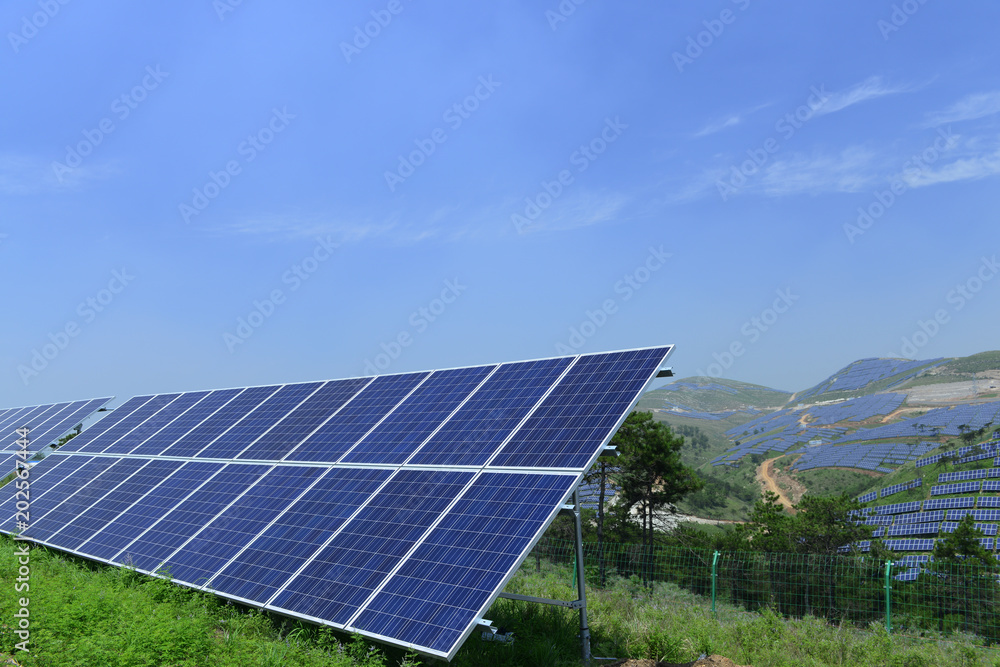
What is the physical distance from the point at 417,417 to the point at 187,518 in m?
5.81

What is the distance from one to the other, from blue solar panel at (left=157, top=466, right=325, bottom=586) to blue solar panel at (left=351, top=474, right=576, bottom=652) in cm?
447

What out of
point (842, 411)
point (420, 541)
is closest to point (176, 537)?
point (420, 541)

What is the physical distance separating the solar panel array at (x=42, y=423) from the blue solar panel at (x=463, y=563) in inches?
925

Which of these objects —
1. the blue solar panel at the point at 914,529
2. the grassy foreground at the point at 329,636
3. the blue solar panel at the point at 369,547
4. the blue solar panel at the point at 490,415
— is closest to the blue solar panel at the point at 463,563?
the blue solar panel at the point at 369,547

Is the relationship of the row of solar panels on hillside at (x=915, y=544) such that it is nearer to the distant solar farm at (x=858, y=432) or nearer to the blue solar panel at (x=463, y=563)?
the distant solar farm at (x=858, y=432)

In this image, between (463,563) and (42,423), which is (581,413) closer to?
(463,563)

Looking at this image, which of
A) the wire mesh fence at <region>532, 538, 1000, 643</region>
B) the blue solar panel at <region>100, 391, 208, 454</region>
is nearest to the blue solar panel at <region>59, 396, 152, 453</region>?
the blue solar panel at <region>100, 391, 208, 454</region>

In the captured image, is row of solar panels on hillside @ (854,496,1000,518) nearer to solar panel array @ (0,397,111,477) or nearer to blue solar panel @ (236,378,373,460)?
blue solar panel @ (236,378,373,460)

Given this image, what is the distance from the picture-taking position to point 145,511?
15.4m

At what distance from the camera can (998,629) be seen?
16.5 m

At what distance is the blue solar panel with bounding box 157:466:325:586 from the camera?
11.9m

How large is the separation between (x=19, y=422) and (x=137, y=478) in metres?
22.4

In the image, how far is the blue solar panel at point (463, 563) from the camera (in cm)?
809

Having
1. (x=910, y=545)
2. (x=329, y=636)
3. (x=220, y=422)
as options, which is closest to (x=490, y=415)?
(x=329, y=636)
